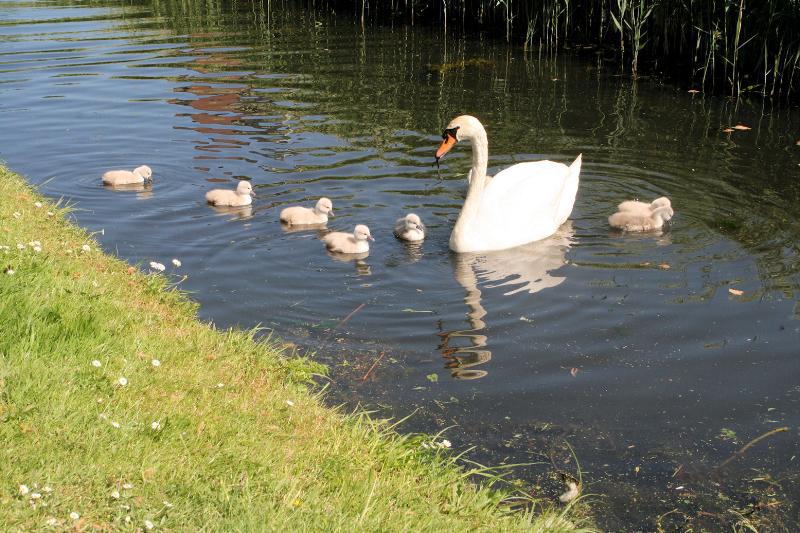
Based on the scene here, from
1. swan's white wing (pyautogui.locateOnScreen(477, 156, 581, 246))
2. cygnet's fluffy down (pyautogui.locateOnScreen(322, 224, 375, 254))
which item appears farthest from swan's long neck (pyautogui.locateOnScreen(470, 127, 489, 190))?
cygnet's fluffy down (pyautogui.locateOnScreen(322, 224, 375, 254))

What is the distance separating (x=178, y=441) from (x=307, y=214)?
5.45 m

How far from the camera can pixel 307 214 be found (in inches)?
396

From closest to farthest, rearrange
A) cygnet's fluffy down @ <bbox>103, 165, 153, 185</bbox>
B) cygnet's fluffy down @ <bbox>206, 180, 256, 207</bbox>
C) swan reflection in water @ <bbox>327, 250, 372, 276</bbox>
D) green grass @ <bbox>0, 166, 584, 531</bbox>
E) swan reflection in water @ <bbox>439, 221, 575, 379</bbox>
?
green grass @ <bbox>0, 166, 584, 531</bbox>
swan reflection in water @ <bbox>439, 221, 575, 379</bbox>
swan reflection in water @ <bbox>327, 250, 372, 276</bbox>
cygnet's fluffy down @ <bbox>206, 180, 256, 207</bbox>
cygnet's fluffy down @ <bbox>103, 165, 153, 185</bbox>

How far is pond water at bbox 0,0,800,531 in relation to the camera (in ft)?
20.2

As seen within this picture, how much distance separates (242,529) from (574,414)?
2.94 meters

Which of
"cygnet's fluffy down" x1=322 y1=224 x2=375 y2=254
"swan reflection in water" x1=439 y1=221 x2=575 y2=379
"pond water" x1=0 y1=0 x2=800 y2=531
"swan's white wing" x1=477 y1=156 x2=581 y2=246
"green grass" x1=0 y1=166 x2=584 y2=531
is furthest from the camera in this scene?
"swan's white wing" x1=477 y1=156 x2=581 y2=246

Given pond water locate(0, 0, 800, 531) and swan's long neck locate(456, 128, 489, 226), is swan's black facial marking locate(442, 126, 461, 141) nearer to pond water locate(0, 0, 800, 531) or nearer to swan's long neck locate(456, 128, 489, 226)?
swan's long neck locate(456, 128, 489, 226)

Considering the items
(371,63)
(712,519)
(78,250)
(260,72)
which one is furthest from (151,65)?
(712,519)

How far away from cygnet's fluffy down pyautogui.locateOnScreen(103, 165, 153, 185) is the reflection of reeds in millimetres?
9293

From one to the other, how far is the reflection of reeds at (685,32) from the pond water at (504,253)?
843mm

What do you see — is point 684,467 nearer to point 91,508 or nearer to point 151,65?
point 91,508

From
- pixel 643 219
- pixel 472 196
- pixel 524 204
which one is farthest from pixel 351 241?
pixel 643 219

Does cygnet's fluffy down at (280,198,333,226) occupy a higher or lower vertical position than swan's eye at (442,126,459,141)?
lower

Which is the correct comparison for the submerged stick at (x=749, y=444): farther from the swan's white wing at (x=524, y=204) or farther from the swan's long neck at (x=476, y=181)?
the swan's long neck at (x=476, y=181)
